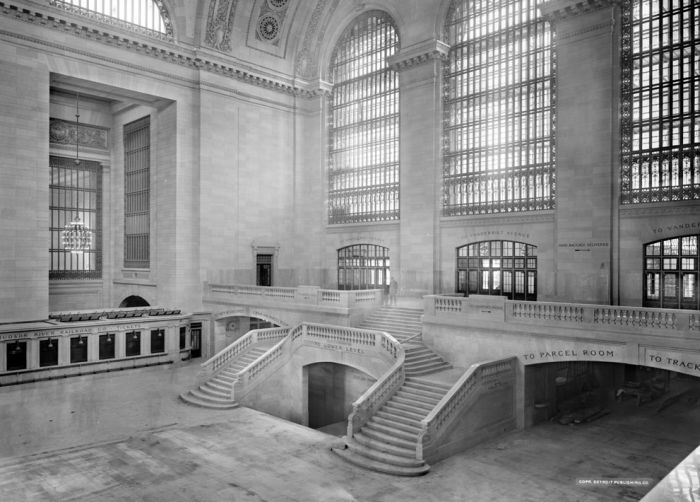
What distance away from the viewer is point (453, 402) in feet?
47.5

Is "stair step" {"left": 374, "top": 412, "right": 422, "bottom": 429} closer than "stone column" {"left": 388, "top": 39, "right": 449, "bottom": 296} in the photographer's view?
Yes

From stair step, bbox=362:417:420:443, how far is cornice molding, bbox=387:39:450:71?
650 inches

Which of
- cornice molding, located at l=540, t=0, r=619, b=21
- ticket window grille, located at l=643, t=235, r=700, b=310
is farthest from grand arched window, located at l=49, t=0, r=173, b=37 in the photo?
ticket window grille, located at l=643, t=235, r=700, b=310

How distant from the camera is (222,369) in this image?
21.2 meters

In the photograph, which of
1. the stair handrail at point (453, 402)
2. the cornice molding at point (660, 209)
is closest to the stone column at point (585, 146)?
the cornice molding at point (660, 209)

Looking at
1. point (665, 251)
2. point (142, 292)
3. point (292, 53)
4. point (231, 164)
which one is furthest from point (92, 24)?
point (665, 251)

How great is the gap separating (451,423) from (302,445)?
13.3ft

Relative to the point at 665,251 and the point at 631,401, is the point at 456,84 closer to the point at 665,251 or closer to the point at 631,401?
the point at 665,251

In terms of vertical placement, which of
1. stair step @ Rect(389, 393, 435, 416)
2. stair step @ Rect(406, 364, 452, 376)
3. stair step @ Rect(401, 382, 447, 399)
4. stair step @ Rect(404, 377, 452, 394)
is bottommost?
stair step @ Rect(389, 393, 435, 416)

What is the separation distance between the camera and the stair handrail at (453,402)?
13.5 metres

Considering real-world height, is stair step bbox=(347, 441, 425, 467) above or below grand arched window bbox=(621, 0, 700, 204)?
below

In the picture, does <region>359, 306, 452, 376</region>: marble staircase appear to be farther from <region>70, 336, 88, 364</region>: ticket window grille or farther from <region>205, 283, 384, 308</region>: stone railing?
<region>70, 336, 88, 364</region>: ticket window grille

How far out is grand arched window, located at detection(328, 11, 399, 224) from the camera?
89.7 ft

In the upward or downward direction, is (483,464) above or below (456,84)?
below
